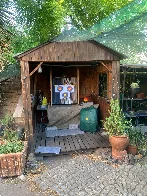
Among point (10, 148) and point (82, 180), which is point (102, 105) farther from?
point (10, 148)

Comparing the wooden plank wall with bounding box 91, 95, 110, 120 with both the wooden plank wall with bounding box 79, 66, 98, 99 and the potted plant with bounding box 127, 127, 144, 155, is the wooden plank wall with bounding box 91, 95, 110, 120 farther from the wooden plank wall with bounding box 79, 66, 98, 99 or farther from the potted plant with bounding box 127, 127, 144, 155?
the potted plant with bounding box 127, 127, 144, 155

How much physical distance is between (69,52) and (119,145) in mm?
Answer: 2623

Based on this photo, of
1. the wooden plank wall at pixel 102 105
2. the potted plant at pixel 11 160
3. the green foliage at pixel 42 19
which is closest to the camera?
the potted plant at pixel 11 160

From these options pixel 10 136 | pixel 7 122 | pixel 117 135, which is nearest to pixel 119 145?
pixel 117 135

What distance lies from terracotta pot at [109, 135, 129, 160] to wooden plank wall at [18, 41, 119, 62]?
7.06ft

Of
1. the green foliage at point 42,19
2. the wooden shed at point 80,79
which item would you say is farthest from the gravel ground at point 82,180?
the green foliage at point 42,19

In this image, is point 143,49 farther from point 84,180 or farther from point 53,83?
point 84,180

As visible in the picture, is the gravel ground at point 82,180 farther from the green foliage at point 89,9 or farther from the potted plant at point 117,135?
the green foliage at point 89,9

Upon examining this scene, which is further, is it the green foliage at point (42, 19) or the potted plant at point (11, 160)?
the green foliage at point (42, 19)

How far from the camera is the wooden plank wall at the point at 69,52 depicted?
595 cm

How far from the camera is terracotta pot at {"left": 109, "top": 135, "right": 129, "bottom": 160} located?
5219 mm

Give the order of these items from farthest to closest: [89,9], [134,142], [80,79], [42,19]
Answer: [89,9] < [42,19] < [80,79] < [134,142]

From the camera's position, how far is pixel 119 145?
17.1 feet

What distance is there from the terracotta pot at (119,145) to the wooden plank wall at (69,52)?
215cm
